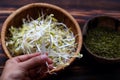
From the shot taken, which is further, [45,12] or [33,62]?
[45,12]

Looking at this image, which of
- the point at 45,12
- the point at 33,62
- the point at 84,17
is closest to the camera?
the point at 33,62

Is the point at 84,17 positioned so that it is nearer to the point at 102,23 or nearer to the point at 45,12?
the point at 102,23

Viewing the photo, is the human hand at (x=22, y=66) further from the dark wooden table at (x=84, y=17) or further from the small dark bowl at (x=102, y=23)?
the small dark bowl at (x=102, y=23)

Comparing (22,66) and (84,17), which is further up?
(84,17)

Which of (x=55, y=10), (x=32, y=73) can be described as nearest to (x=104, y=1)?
Answer: (x=55, y=10)

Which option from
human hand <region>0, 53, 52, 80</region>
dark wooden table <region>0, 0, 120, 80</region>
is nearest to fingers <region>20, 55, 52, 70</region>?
human hand <region>0, 53, 52, 80</region>

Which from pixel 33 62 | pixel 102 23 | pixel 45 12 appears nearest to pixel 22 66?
pixel 33 62

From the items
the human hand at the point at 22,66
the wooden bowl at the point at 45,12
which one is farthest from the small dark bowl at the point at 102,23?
the human hand at the point at 22,66

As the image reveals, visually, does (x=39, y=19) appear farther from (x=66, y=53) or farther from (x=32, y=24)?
(x=66, y=53)

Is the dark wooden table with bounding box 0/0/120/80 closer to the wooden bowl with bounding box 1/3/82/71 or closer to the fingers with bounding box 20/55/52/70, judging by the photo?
the wooden bowl with bounding box 1/3/82/71
